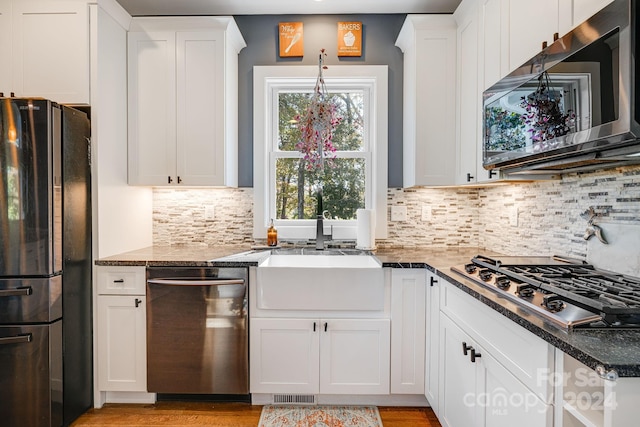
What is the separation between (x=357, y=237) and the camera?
103 inches

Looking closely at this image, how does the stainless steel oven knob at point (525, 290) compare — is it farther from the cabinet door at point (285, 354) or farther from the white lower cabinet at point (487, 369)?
the cabinet door at point (285, 354)

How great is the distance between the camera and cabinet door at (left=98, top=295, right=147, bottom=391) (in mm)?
2154

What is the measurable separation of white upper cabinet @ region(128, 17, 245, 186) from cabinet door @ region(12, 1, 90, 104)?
329mm

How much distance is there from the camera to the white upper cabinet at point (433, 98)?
2.37m

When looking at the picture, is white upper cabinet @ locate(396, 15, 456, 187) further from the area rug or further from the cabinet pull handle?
the area rug

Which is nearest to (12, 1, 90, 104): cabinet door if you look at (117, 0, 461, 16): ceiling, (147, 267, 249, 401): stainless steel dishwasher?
(117, 0, 461, 16): ceiling

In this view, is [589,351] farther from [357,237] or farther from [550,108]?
[357,237]

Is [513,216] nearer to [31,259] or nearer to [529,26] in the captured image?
[529,26]

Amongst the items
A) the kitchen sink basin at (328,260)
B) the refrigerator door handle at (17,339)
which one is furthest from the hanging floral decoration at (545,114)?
the refrigerator door handle at (17,339)

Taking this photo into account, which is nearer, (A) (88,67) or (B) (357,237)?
(A) (88,67)

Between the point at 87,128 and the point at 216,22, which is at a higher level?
the point at 216,22

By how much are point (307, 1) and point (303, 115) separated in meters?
0.79

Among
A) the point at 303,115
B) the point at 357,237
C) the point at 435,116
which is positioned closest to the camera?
the point at 435,116

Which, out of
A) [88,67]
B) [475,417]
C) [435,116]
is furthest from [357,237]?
[88,67]
